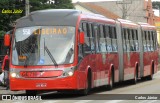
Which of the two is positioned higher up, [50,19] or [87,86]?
[50,19]

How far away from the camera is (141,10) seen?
110312 millimetres

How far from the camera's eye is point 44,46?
768 inches

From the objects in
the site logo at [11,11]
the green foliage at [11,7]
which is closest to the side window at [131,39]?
the green foliage at [11,7]

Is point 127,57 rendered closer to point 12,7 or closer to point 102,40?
point 102,40

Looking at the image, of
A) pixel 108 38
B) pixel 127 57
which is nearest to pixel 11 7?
pixel 127 57

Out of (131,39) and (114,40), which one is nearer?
(114,40)

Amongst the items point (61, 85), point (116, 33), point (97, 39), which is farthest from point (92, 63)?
point (116, 33)

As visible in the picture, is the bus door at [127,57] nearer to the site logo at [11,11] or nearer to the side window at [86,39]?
the side window at [86,39]

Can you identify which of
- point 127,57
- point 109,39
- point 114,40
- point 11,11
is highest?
point 109,39

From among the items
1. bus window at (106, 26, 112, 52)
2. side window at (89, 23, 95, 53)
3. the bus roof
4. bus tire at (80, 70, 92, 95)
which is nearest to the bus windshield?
the bus roof

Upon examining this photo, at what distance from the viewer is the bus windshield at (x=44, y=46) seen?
63.6 ft

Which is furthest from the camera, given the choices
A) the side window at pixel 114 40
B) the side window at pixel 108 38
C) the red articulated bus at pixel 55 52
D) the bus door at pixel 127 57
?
the bus door at pixel 127 57

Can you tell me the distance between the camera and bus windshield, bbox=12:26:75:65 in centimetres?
1938

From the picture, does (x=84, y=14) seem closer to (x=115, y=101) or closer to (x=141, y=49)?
(x=115, y=101)
